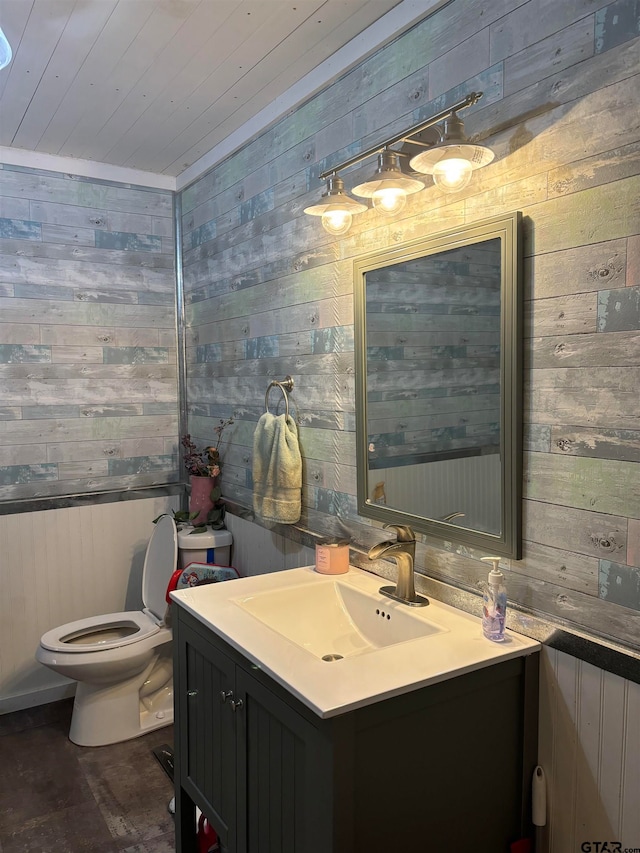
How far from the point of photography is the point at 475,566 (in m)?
1.67

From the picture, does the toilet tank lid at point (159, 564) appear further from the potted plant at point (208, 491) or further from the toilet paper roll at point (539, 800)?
the toilet paper roll at point (539, 800)

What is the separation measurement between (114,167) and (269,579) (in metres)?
2.16

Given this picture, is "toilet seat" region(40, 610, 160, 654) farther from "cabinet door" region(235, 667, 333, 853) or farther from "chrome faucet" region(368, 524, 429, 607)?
"chrome faucet" region(368, 524, 429, 607)

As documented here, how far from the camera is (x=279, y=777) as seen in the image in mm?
1432

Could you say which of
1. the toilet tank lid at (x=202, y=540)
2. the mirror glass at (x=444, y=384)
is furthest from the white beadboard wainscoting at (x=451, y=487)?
the toilet tank lid at (x=202, y=540)

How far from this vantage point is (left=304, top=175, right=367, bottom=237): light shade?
1865mm

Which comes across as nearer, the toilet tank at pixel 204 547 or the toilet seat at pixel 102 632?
the toilet seat at pixel 102 632

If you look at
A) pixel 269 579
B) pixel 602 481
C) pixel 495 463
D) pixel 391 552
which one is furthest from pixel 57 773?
pixel 602 481

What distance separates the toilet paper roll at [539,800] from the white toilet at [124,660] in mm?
1649

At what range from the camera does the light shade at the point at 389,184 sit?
166 cm

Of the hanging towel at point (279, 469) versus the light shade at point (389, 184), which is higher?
the light shade at point (389, 184)

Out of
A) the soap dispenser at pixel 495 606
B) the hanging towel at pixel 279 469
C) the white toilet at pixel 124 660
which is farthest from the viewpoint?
the white toilet at pixel 124 660

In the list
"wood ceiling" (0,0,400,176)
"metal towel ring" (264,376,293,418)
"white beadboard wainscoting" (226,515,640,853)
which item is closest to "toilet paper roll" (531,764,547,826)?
"white beadboard wainscoting" (226,515,640,853)

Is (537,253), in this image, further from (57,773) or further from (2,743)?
(2,743)
